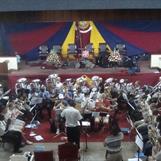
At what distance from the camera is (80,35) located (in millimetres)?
24812

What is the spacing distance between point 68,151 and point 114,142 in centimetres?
137

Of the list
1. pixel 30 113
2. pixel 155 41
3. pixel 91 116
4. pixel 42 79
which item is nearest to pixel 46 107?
pixel 30 113

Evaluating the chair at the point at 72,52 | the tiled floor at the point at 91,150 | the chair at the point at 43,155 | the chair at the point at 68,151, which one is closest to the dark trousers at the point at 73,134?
the tiled floor at the point at 91,150

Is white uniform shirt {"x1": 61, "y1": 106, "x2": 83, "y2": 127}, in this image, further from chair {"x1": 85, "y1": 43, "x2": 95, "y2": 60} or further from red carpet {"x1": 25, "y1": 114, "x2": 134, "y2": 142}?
chair {"x1": 85, "y1": 43, "x2": 95, "y2": 60}

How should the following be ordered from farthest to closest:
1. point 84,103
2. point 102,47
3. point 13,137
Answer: point 102,47, point 84,103, point 13,137

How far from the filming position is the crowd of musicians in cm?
1453

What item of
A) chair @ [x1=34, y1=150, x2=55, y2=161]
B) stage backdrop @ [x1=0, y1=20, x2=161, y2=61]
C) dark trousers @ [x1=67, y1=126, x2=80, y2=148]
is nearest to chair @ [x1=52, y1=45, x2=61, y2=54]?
stage backdrop @ [x1=0, y1=20, x2=161, y2=61]

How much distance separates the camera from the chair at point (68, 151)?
12148mm

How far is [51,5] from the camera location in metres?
23.5

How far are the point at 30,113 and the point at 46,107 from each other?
634 mm

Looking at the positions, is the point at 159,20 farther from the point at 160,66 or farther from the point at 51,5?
the point at 51,5

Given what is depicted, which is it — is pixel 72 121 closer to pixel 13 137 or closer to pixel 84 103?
pixel 13 137

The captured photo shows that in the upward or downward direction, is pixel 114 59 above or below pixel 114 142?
above

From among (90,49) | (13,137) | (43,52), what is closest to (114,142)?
(13,137)
